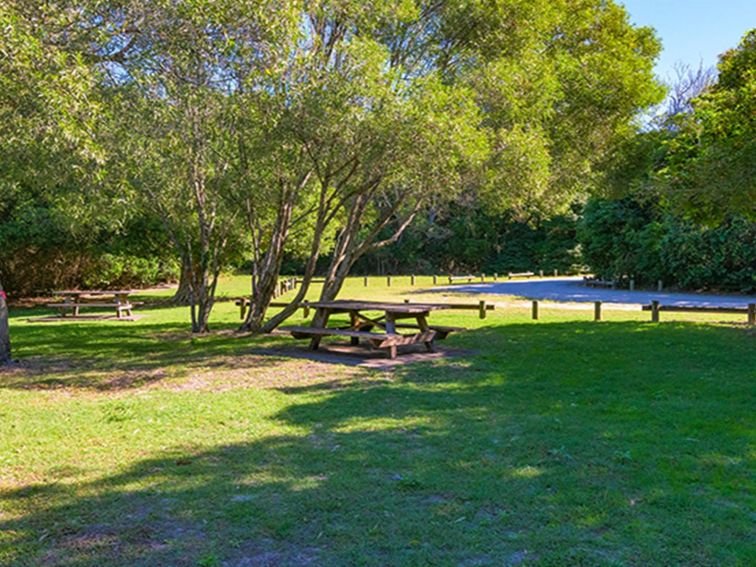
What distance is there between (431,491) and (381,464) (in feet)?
2.46

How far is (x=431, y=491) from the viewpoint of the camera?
481 cm

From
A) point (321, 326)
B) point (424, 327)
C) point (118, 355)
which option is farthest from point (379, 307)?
point (118, 355)

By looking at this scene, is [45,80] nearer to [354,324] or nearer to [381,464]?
[381,464]

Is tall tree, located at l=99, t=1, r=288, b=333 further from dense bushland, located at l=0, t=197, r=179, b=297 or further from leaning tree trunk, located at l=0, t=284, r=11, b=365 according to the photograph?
dense bushland, located at l=0, t=197, r=179, b=297

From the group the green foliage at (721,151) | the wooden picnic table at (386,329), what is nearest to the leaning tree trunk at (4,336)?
the wooden picnic table at (386,329)

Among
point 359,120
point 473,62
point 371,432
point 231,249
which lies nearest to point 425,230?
point 231,249

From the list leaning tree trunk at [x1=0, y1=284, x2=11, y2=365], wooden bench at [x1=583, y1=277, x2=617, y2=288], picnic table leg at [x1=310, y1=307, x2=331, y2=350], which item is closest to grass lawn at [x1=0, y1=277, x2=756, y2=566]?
leaning tree trunk at [x1=0, y1=284, x2=11, y2=365]

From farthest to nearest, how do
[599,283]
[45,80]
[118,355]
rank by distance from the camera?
[599,283]
[118,355]
[45,80]

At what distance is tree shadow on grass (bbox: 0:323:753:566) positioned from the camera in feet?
12.6

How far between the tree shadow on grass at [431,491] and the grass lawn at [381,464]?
20 mm

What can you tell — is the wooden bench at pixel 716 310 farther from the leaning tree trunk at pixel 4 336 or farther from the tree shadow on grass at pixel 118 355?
the leaning tree trunk at pixel 4 336

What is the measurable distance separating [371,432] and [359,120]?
5927mm

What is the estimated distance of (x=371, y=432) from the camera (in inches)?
256

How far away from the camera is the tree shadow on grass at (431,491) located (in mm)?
3844
